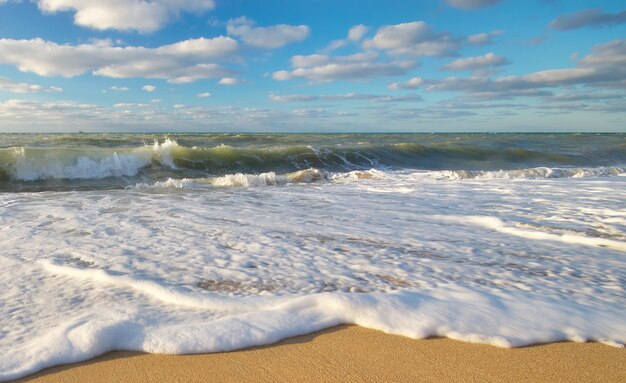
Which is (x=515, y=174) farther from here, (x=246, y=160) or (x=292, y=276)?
(x=292, y=276)

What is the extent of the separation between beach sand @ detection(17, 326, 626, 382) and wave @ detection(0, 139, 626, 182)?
10182 mm

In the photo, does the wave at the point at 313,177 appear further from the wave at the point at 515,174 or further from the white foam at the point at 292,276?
the white foam at the point at 292,276

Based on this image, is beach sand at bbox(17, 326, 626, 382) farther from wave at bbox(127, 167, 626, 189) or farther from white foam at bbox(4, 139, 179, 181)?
white foam at bbox(4, 139, 179, 181)

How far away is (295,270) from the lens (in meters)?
3.04

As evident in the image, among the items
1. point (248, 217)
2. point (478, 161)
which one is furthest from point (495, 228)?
point (478, 161)

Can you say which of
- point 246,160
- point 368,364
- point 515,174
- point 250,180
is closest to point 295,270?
point 368,364

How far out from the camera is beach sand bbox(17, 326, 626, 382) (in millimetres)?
1758

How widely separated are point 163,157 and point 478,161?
1280 cm

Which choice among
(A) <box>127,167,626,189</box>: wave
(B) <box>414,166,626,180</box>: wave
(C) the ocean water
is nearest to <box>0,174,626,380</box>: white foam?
(C) the ocean water

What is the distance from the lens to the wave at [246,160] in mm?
11664

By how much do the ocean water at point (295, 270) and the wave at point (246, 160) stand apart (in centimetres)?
550

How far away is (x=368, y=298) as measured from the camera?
7.90 ft

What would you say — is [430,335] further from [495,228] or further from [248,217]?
[248,217]

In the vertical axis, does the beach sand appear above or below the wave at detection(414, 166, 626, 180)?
below
